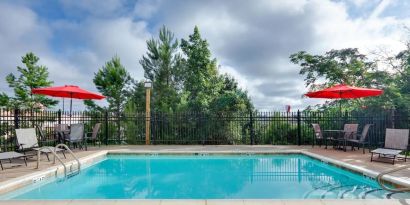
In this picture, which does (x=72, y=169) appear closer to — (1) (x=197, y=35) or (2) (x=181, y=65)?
(1) (x=197, y=35)

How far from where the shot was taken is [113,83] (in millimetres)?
20625

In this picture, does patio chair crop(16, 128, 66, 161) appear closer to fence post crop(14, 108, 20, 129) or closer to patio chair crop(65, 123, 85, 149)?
patio chair crop(65, 123, 85, 149)

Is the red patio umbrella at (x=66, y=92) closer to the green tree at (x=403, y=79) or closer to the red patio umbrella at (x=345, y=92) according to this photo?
the red patio umbrella at (x=345, y=92)

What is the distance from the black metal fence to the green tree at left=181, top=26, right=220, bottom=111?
4.69 m

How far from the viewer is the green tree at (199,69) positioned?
1669 centimetres

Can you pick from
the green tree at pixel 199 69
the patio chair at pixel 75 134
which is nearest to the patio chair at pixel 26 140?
the patio chair at pixel 75 134

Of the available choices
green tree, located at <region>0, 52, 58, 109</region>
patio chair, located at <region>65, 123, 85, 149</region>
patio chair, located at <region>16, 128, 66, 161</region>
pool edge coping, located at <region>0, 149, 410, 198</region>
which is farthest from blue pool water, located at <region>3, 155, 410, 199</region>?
green tree, located at <region>0, 52, 58, 109</region>

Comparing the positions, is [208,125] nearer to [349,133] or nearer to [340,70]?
[349,133]

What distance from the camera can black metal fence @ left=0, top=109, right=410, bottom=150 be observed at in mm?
10891

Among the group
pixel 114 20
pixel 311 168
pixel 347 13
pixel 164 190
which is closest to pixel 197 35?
pixel 114 20

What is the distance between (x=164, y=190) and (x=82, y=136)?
5.17 meters

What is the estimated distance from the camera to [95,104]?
2116 cm

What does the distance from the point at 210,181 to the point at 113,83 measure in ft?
53.3

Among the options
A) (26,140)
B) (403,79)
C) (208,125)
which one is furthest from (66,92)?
(403,79)
